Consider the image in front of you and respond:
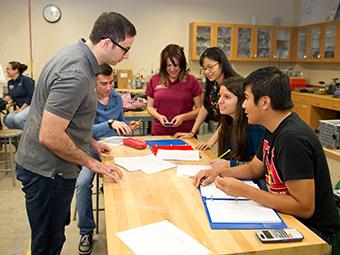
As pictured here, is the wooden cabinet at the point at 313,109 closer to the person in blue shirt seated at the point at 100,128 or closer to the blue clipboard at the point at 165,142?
the blue clipboard at the point at 165,142

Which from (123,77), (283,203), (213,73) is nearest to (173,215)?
(283,203)

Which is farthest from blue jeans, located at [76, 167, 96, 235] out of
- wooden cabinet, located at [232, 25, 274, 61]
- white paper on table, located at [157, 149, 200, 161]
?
wooden cabinet, located at [232, 25, 274, 61]

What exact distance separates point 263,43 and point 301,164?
5446mm

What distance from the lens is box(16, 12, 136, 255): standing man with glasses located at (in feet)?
4.46

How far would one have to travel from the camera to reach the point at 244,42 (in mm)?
6266

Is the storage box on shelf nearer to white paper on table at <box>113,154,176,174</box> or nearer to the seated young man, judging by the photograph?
the seated young man

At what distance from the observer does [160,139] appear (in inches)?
99.4

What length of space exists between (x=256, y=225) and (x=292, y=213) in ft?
0.65

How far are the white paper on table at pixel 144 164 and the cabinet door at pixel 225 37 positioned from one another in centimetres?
452

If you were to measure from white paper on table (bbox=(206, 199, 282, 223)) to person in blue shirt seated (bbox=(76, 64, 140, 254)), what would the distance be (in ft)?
3.29

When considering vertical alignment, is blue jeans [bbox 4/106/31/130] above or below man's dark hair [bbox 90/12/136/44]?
below

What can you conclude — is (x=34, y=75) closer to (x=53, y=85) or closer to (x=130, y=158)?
(x=130, y=158)

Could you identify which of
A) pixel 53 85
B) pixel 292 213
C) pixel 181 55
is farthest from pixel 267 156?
pixel 181 55

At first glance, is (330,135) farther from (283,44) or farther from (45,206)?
(283,44)
